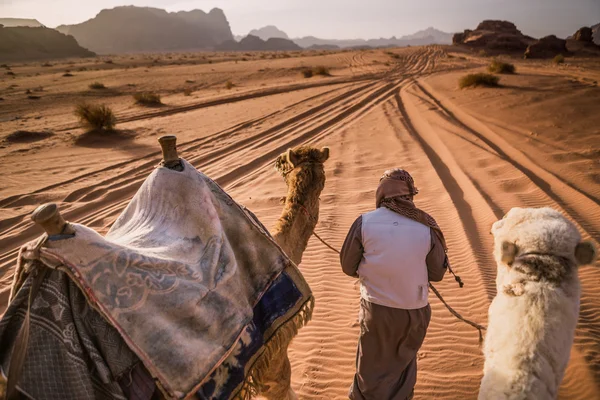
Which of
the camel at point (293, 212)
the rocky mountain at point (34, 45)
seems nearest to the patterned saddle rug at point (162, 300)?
the camel at point (293, 212)

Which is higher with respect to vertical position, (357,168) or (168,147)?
(168,147)

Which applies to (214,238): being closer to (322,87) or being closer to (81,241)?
(81,241)

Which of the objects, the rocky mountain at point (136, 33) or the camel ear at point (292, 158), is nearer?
the camel ear at point (292, 158)

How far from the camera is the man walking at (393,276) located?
2.46 meters

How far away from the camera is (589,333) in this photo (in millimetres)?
4066

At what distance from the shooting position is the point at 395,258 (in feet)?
8.04

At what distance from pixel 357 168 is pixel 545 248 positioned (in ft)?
23.2

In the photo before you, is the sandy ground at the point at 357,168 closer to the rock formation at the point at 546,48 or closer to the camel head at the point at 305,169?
the camel head at the point at 305,169

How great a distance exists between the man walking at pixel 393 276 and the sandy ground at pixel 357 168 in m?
0.98

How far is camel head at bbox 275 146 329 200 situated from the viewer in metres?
3.25

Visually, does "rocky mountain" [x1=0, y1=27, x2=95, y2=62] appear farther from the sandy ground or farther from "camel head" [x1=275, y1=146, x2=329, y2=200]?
"camel head" [x1=275, y1=146, x2=329, y2=200]

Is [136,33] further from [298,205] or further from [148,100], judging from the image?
[298,205]

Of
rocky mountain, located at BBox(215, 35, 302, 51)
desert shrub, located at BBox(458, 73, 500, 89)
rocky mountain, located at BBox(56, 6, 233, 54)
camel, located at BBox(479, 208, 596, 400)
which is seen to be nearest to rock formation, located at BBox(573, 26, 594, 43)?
desert shrub, located at BBox(458, 73, 500, 89)

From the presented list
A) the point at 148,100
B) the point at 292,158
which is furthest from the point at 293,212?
the point at 148,100
